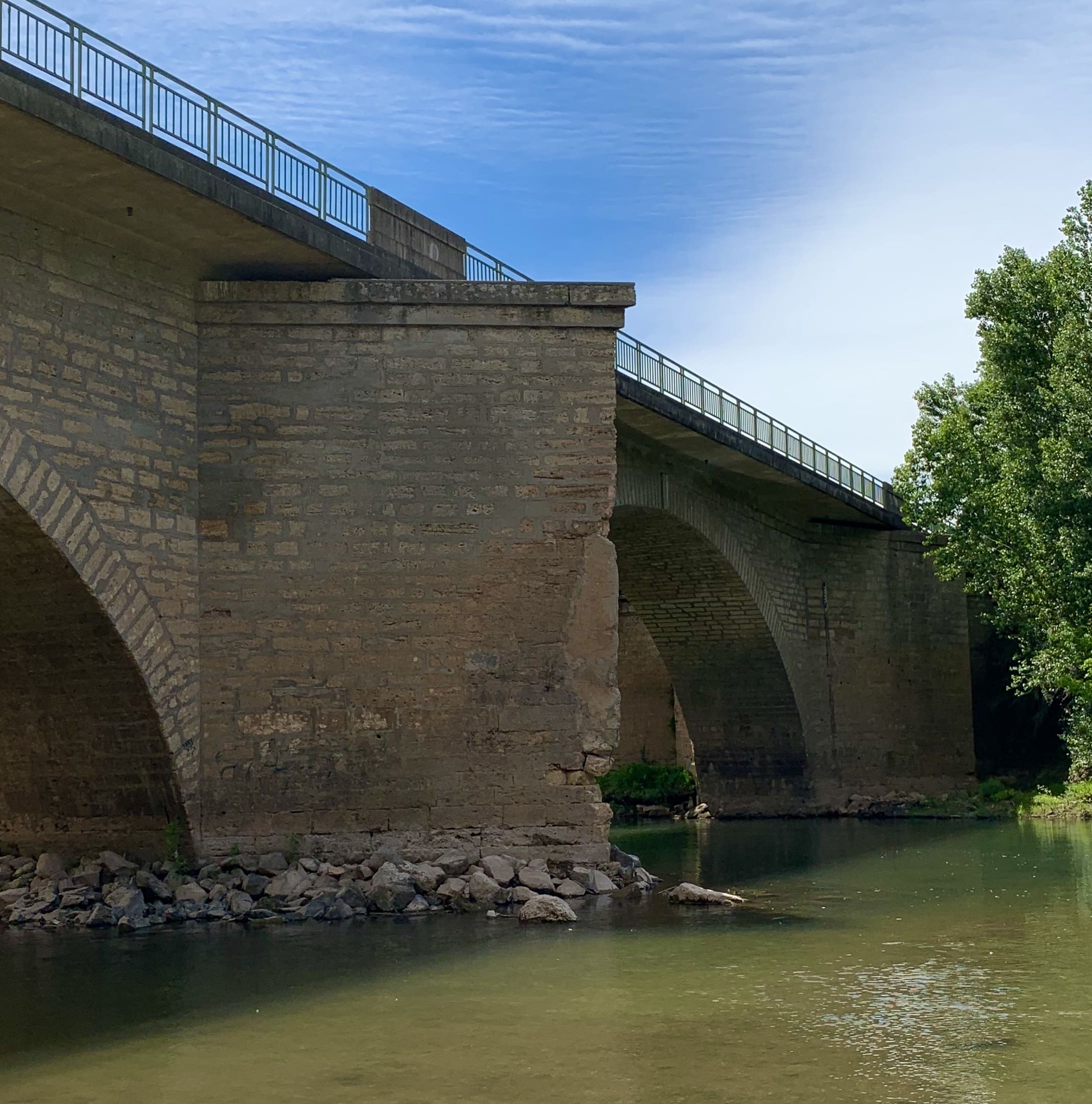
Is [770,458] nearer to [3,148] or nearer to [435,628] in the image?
[435,628]

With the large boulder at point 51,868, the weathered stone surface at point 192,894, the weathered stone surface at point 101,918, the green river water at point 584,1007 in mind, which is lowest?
the green river water at point 584,1007

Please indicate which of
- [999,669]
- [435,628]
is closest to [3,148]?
[435,628]

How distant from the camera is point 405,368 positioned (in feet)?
46.5

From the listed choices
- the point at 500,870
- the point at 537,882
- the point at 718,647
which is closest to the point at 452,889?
the point at 500,870

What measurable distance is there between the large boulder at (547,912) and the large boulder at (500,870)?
0.98 meters

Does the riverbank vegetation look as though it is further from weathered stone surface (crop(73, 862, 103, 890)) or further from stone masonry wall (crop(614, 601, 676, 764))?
weathered stone surface (crop(73, 862, 103, 890))

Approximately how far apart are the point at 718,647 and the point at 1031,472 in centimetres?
620

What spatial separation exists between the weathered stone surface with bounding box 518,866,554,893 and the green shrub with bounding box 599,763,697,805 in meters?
18.2

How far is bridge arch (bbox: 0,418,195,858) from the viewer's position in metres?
11.9

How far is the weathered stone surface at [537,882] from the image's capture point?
13.2m

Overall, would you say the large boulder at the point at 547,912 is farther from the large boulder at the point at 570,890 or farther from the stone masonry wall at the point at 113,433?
the stone masonry wall at the point at 113,433

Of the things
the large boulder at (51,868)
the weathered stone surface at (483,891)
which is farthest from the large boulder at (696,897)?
the large boulder at (51,868)

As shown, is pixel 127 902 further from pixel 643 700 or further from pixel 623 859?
pixel 643 700

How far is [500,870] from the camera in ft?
43.7
